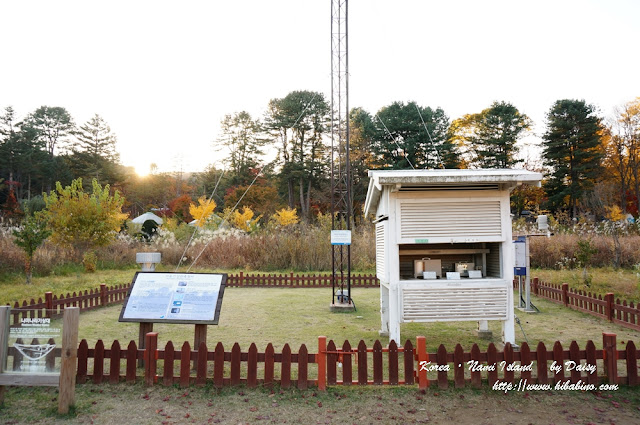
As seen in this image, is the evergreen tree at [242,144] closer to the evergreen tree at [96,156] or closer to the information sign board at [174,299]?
the evergreen tree at [96,156]

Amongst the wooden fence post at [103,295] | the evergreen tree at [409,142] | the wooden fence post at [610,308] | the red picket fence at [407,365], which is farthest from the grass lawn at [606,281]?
the evergreen tree at [409,142]

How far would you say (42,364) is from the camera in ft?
14.5

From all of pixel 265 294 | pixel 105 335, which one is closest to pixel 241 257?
pixel 265 294

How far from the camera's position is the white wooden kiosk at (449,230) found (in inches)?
249

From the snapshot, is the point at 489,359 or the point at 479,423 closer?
the point at 479,423

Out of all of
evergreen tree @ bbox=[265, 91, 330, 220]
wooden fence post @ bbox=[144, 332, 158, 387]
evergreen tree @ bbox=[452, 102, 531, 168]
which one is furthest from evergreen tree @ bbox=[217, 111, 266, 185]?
wooden fence post @ bbox=[144, 332, 158, 387]

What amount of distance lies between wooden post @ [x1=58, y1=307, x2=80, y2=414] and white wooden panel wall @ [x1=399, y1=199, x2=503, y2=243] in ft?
14.9

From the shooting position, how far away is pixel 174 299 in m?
Result: 5.81

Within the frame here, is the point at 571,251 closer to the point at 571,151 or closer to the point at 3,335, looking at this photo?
the point at 3,335

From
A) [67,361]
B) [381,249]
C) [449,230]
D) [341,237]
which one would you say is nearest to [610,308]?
[449,230]

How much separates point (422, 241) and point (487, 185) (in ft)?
4.57

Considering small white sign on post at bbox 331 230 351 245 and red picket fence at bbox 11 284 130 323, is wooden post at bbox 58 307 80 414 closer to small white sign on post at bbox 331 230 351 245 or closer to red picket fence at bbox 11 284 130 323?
red picket fence at bbox 11 284 130 323

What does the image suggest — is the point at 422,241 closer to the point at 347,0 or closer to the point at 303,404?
the point at 303,404

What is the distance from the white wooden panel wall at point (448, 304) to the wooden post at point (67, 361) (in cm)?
441
